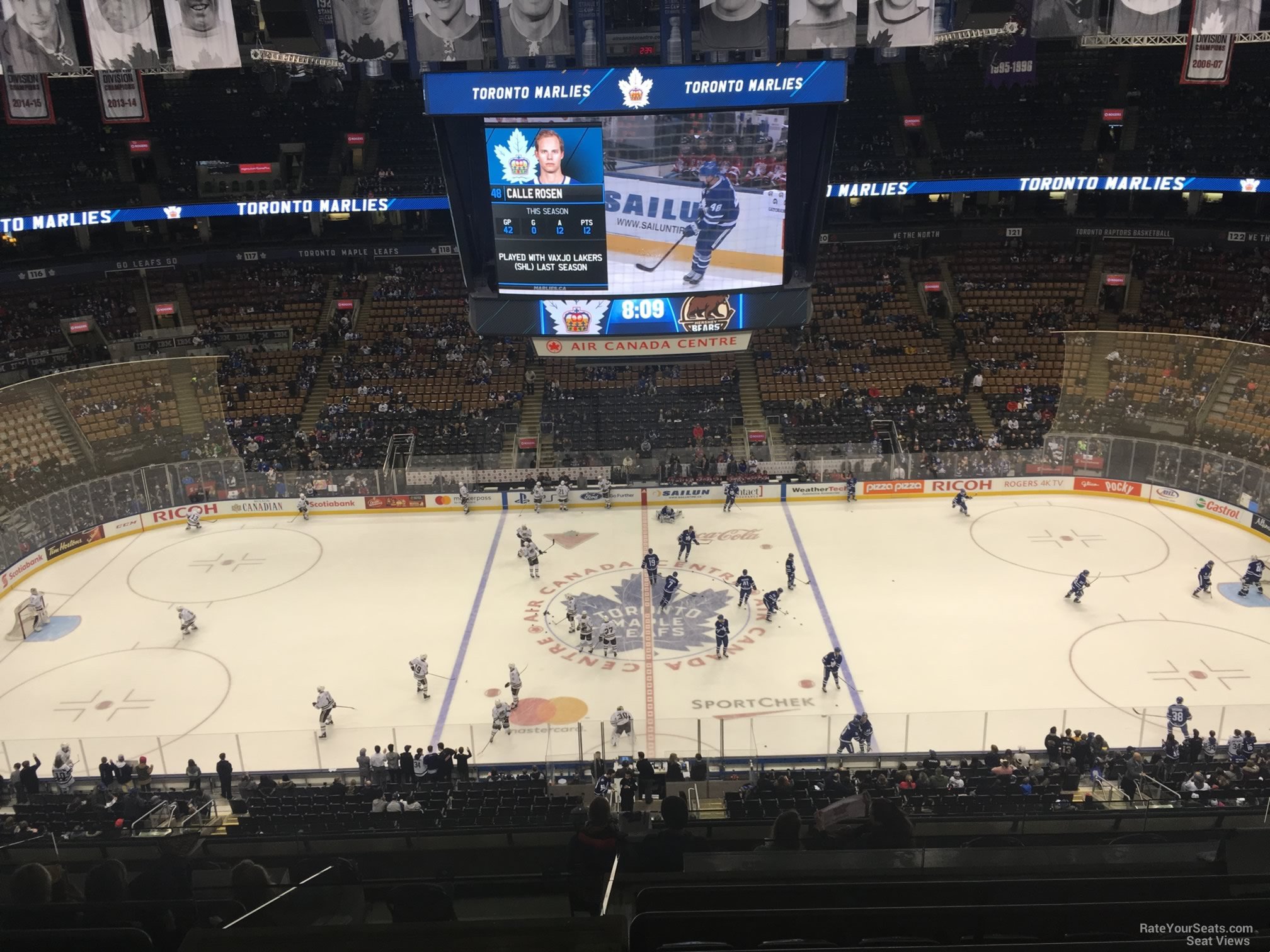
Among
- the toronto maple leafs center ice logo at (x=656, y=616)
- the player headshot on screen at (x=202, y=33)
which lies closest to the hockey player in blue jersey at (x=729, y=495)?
the toronto maple leafs center ice logo at (x=656, y=616)

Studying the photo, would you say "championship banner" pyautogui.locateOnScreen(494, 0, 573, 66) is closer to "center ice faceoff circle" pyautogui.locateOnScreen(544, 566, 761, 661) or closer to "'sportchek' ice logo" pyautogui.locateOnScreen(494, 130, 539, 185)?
"'sportchek' ice logo" pyautogui.locateOnScreen(494, 130, 539, 185)

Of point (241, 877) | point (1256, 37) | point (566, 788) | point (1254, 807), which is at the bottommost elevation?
point (566, 788)

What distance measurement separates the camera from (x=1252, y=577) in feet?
75.0

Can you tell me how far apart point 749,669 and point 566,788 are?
671 cm

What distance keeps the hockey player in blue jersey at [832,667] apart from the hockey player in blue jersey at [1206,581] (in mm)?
9182

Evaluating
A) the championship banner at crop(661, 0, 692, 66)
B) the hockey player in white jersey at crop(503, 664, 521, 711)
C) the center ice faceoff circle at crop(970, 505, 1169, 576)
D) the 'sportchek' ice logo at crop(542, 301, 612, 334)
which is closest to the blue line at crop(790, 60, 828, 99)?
the 'sportchek' ice logo at crop(542, 301, 612, 334)

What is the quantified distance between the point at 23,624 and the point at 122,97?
645 inches

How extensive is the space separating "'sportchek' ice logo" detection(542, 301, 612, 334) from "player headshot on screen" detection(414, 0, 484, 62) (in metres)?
8.33

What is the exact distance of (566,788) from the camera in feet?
49.1

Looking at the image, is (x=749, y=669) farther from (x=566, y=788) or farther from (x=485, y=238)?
(x=485, y=238)

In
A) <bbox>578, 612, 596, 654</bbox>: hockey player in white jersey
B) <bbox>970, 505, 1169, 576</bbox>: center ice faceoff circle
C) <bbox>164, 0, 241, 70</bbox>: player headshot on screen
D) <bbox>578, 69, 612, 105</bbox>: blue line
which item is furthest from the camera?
<bbox>164, 0, 241, 70</bbox>: player headshot on screen

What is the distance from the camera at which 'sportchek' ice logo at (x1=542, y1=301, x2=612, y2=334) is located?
931 inches

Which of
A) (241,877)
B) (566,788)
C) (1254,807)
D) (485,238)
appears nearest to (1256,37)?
(485,238)

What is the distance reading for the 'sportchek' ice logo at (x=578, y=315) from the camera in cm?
2366
